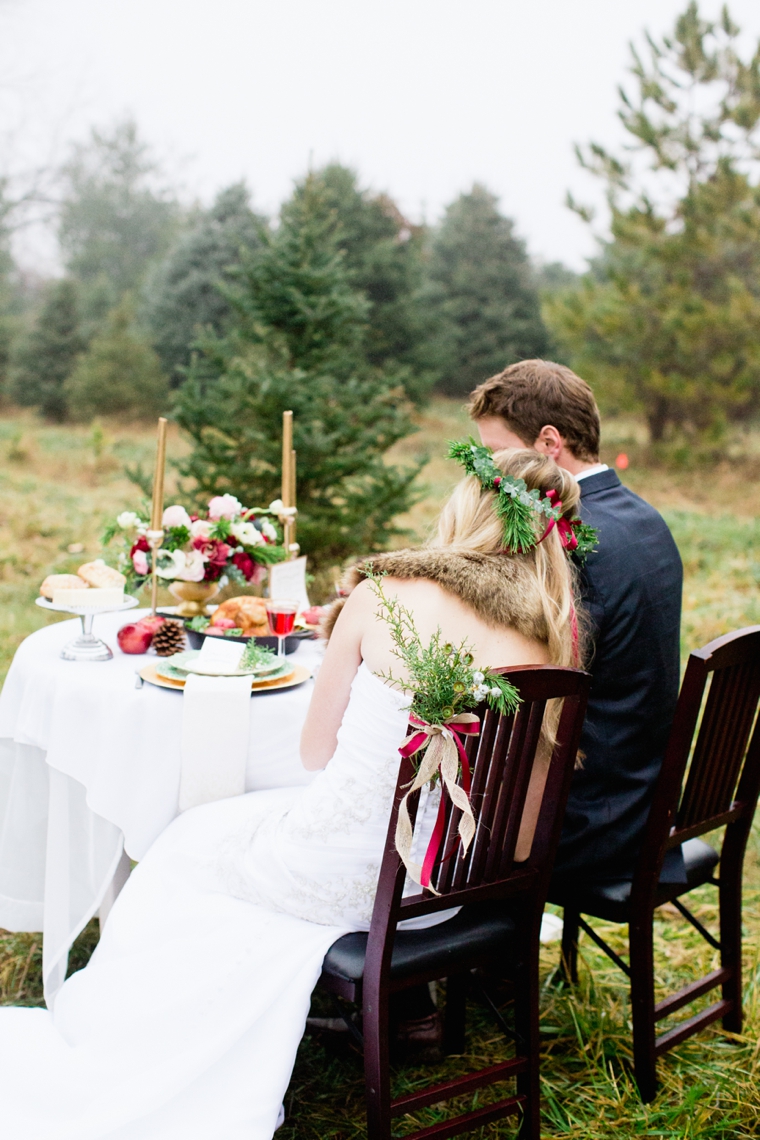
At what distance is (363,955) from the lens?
1653 millimetres

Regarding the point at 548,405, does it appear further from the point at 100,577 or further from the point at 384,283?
the point at 384,283

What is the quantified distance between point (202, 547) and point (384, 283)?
11.0 meters

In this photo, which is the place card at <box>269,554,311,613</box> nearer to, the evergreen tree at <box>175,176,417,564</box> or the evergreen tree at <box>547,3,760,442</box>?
the evergreen tree at <box>175,176,417,564</box>

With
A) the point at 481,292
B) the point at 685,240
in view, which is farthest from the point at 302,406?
the point at 481,292

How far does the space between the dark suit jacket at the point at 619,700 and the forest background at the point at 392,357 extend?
64 cm

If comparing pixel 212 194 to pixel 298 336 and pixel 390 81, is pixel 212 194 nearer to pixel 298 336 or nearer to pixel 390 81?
pixel 390 81

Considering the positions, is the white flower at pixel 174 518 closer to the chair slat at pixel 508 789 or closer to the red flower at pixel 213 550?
the red flower at pixel 213 550

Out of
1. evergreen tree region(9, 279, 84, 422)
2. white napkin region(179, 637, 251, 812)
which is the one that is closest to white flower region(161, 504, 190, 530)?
white napkin region(179, 637, 251, 812)

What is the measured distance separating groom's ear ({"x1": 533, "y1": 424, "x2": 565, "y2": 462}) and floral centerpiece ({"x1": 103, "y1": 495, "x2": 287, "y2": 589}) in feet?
2.62

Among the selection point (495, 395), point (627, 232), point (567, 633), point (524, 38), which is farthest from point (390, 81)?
point (567, 633)

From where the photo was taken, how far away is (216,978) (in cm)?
164

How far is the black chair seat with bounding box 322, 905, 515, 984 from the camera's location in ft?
5.35

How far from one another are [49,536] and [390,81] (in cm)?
724

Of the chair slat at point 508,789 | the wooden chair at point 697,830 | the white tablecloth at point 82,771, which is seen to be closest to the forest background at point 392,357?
the wooden chair at point 697,830
